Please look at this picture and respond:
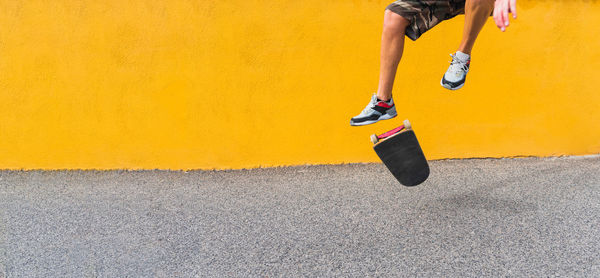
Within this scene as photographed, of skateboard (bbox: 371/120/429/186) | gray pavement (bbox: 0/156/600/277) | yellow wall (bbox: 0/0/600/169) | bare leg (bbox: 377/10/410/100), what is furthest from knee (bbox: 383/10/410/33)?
yellow wall (bbox: 0/0/600/169)

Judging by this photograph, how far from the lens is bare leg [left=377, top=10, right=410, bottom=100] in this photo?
2506mm

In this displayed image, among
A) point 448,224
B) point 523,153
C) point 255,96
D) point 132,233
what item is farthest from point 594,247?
point 132,233

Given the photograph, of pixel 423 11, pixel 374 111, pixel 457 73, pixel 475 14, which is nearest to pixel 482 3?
pixel 475 14

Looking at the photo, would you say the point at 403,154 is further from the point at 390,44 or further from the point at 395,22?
the point at 395,22

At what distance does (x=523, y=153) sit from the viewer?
5176mm

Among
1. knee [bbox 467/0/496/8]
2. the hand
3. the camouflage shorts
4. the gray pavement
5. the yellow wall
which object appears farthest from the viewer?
the yellow wall

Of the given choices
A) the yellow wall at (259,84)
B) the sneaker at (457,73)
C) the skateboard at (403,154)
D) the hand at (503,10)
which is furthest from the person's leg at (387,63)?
the yellow wall at (259,84)

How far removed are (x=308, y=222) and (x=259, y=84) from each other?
1476 mm

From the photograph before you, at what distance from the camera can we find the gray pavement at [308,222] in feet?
11.4

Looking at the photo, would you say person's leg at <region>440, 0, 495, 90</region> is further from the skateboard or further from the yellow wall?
the yellow wall

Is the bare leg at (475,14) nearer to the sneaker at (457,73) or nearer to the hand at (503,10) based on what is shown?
the sneaker at (457,73)

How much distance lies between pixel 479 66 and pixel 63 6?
387 centimetres

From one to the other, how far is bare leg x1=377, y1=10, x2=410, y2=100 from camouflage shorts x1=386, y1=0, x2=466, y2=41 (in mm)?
32

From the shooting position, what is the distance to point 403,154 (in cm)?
263
